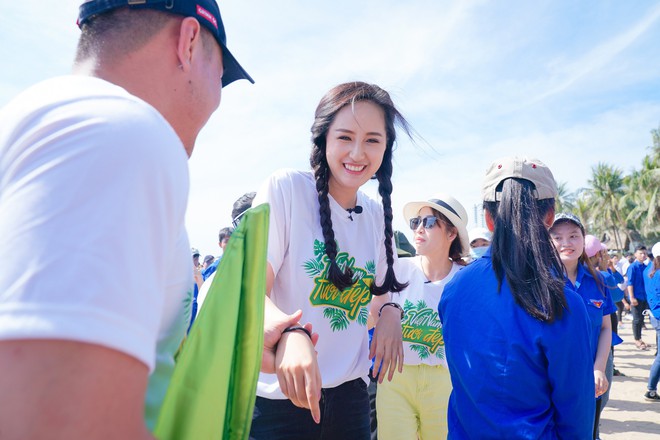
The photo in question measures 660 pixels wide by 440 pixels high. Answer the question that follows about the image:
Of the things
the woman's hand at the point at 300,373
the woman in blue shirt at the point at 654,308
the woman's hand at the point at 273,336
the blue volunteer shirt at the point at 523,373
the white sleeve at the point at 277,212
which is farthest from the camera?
the woman in blue shirt at the point at 654,308

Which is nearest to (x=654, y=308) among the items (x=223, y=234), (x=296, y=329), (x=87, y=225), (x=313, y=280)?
(x=223, y=234)

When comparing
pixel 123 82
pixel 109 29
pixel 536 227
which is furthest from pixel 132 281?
pixel 536 227

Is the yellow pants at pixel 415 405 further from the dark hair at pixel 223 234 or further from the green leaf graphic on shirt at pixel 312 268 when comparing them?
the dark hair at pixel 223 234

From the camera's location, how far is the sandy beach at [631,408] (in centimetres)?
624

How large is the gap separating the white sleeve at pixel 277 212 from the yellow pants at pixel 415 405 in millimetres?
2071

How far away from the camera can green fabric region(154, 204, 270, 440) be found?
87cm

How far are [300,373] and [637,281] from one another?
13197 mm

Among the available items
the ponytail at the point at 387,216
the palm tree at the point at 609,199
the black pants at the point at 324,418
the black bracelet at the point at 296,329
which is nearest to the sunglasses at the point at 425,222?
the ponytail at the point at 387,216

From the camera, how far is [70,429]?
2.03 ft

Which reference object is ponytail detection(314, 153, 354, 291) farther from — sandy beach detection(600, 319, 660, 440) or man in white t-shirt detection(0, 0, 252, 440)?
sandy beach detection(600, 319, 660, 440)

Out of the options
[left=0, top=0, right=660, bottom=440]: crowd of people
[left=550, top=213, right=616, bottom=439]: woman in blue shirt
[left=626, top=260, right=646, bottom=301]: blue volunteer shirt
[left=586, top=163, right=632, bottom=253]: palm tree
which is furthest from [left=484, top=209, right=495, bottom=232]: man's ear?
[left=586, top=163, right=632, bottom=253]: palm tree

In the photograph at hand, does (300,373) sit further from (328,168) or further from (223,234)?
→ (223,234)

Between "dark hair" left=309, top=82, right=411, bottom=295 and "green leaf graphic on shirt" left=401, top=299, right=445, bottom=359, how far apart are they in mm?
1437

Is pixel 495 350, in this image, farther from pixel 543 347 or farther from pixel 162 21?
pixel 162 21
